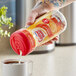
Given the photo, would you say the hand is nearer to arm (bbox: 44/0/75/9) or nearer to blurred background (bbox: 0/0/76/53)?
arm (bbox: 44/0/75/9)

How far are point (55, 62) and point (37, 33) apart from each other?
0.37 m

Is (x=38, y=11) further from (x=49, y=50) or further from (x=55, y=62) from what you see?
(x=49, y=50)

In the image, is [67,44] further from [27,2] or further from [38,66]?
[38,66]

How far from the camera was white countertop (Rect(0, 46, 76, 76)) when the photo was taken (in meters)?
0.99

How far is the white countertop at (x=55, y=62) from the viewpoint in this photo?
989 millimetres

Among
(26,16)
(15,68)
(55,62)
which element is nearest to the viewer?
(15,68)

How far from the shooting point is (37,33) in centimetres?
83

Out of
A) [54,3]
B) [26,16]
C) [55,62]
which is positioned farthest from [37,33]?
[26,16]

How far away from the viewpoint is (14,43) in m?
0.80

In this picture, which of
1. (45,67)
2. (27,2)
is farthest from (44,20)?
(27,2)

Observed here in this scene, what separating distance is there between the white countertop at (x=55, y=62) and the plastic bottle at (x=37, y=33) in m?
0.17

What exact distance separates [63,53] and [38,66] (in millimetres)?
333

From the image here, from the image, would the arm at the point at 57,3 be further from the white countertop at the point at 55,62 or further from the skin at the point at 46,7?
the white countertop at the point at 55,62

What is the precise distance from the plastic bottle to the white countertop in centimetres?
17
